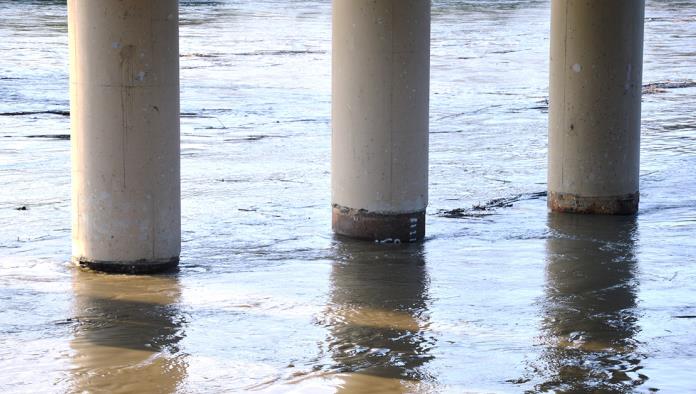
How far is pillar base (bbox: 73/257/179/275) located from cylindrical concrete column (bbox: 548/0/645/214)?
507 cm

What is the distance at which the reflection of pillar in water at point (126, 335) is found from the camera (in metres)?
9.16

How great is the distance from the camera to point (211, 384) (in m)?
9.09

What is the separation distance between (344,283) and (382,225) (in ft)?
5.64

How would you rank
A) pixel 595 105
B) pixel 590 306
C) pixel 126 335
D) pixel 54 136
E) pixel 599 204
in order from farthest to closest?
pixel 54 136 < pixel 599 204 < pixel 595 105 < pixel 590 306 < pixel 126 335

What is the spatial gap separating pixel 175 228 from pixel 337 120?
7.07 ft

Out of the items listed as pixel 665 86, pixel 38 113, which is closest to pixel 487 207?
pixel 38 113

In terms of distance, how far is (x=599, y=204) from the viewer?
50.6 ft

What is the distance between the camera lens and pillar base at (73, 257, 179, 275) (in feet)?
40.0

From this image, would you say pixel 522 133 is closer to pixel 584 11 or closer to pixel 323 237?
pixel 584 11

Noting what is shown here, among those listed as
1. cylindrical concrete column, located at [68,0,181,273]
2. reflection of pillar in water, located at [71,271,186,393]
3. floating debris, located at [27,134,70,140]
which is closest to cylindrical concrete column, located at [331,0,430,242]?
cylindrical concrete column, located at [68,0,181,273]

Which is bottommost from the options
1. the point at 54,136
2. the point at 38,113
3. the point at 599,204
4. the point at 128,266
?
the point at 128,266

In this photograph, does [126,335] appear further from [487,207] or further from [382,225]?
[487,207]

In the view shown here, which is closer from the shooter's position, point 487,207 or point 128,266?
point 128,266

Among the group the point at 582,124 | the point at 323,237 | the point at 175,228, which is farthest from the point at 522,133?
the point at 175,228
